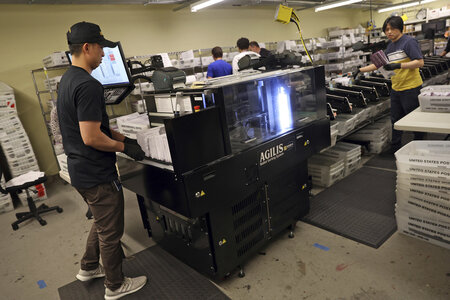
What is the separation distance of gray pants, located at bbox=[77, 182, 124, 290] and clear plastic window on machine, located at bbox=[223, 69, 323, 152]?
793mm

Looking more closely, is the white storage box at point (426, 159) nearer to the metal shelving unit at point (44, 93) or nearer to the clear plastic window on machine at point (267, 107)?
the clear plastic window on machine at point (267, 107)

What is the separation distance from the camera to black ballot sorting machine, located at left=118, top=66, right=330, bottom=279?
171 centimetres

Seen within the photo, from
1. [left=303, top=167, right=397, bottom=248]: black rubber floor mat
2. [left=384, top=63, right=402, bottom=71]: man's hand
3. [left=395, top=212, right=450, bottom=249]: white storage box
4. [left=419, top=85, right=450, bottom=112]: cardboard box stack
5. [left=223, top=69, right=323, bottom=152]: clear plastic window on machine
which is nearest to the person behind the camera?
[left=223, top=69, right=323, bottom=152]: clear plastic window on machine

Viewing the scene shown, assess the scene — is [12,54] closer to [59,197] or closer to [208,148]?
[59,197]

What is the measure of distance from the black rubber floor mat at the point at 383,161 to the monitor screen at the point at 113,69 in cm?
Result: 299

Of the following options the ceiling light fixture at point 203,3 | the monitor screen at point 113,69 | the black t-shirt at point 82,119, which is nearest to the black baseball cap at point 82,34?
the black t-shirt at point 82,119

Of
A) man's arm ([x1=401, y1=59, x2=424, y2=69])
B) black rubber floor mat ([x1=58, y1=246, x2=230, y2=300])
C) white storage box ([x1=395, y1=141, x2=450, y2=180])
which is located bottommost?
black rubber floor mat ([x1=58, y1=246, x2=230, y2=300])

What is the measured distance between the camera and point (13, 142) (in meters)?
4.00

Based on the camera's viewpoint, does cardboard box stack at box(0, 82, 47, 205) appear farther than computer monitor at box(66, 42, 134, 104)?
Yes

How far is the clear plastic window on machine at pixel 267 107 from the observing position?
76.8 inches

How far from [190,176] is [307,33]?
8127 mm

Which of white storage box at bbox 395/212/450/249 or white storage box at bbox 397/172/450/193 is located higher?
white storage box at bbox 397/172/450/193

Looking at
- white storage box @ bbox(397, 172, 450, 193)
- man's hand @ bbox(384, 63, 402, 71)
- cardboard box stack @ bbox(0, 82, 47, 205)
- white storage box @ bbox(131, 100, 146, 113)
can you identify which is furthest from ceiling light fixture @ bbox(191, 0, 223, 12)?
white storage box @ bbox(397, 172, 450, 193)

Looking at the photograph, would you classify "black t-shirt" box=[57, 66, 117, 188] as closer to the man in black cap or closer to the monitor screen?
the man in black cap
